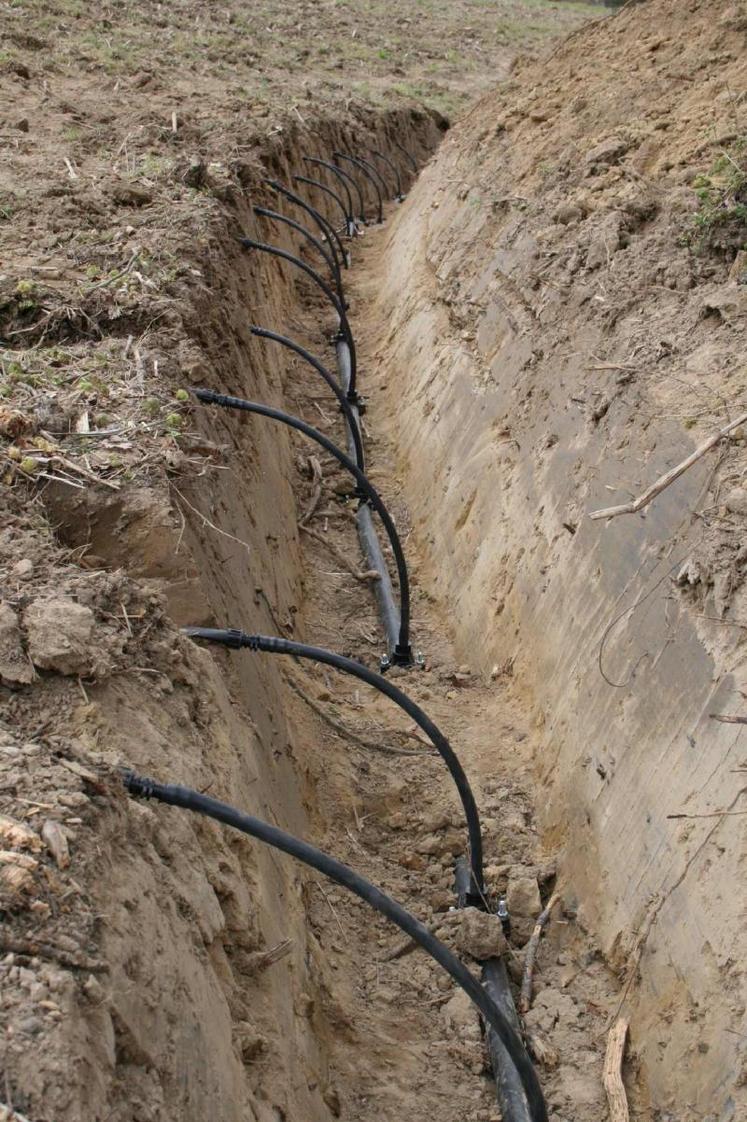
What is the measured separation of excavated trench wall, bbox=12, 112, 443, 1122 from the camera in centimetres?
214

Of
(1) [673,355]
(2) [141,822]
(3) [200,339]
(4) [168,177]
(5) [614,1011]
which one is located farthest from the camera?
(4) [168,177]

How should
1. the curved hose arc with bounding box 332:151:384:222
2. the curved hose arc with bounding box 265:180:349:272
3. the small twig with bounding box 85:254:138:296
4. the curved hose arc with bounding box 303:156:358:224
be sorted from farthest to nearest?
the curved hose arc with bounding box 332:151:384:222 < the curved hose arc with bounding box 303:156:358:224 < the curved hose arc with bounding box 265:180:349:272 < the small twig with bounding box 85:254:138:296

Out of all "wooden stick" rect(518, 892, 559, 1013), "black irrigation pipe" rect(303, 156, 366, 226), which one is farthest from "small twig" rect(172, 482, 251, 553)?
"black irrigation pipe" rect(303, 156, 366, 226)

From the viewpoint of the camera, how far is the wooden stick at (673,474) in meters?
4.25

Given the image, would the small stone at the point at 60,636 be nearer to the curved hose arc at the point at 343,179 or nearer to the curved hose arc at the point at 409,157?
the curved hose arc at the point at 343,179

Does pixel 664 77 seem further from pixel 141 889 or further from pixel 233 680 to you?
pixel 141 889

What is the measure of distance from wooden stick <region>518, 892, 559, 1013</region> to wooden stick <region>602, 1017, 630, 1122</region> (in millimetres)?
436

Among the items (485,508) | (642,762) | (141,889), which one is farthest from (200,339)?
(141,889)

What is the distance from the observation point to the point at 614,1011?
376cm

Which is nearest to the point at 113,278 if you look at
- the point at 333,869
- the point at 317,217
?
the point at 333,869

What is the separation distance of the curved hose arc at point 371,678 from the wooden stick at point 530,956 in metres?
0.29

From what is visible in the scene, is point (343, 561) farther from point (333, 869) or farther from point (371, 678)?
point (333, 869)

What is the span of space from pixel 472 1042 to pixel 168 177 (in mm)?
6418

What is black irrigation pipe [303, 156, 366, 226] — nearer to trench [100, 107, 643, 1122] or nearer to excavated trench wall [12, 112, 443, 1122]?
trench [100, 107, 643, 1122]
